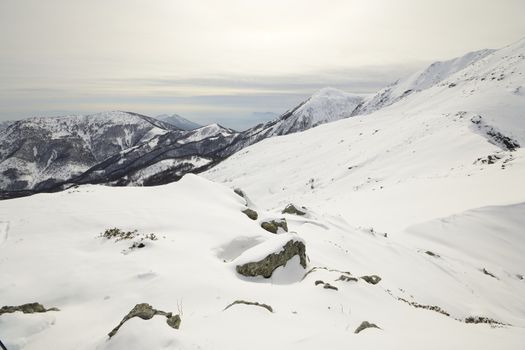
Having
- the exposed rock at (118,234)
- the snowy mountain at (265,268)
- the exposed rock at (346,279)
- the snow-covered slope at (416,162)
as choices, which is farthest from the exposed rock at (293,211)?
the exposed rock at (118,234)

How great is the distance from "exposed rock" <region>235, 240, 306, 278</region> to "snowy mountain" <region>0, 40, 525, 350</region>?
6 cm

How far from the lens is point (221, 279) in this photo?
12.0 meters

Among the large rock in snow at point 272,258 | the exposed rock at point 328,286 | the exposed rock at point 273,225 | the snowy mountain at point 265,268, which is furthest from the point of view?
the exposed rock at point 273,225

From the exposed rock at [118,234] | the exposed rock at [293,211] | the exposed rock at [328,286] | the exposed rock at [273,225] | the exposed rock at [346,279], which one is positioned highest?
the exposed rock at [328,286]

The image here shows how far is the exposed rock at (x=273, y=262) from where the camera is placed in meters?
13.4

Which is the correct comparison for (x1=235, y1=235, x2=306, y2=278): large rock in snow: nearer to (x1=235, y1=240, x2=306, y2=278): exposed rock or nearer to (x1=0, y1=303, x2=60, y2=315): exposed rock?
(x1=235, y1=240, x2=306, y2=278): exposed rock

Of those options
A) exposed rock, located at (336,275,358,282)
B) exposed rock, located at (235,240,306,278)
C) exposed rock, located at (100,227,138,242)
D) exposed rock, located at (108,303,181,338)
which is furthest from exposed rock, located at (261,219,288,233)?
exposed rock, located at (108,303,181,338)

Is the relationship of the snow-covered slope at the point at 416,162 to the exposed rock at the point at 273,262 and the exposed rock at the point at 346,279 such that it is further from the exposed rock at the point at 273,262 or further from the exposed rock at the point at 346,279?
the exposed rock at the point at 346,279

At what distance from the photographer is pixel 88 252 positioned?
14.4 meters

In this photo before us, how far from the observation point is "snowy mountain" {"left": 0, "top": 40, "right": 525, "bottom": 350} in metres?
8.62

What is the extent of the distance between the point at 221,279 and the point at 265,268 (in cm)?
226

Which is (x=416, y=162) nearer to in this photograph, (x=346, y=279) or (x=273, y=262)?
(x=346, y=279)

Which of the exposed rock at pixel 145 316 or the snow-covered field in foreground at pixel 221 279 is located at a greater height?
the exposed rock at pixel 145 316

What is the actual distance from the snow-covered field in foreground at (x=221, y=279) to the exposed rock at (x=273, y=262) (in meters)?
0.39
